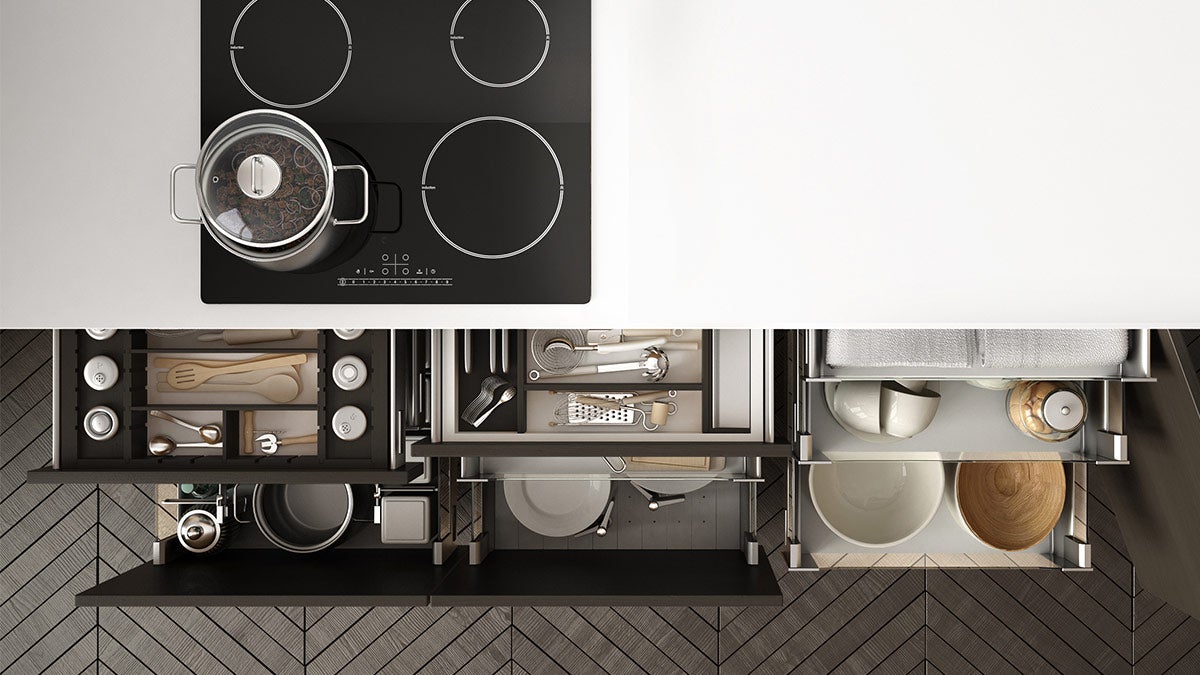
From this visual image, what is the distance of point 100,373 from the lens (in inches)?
50.4

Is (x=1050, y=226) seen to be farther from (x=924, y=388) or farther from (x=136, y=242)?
(x=136, y=242)

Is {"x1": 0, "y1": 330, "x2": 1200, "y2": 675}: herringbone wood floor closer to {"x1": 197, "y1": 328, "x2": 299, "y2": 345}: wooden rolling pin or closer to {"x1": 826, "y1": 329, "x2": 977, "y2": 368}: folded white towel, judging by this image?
{"x1": 826, "y1": 329, "x2": 977, "y2": 368}: folded white towel

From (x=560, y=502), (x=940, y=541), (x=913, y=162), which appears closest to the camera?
(x=913, y=162)

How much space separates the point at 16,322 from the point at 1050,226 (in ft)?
3.40

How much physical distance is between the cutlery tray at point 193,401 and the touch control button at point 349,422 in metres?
0.01

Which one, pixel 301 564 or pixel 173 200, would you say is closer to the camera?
pixel 173 200

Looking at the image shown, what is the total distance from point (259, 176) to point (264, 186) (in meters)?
0.01

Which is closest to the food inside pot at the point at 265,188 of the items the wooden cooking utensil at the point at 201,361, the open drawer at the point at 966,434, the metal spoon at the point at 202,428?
the wooden cooking utensil at the point at 201,361

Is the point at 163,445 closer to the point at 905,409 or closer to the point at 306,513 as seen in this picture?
the point at 306,513

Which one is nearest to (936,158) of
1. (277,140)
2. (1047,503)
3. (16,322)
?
(277,140)

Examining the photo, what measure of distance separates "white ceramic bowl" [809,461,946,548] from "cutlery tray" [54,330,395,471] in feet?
3.18

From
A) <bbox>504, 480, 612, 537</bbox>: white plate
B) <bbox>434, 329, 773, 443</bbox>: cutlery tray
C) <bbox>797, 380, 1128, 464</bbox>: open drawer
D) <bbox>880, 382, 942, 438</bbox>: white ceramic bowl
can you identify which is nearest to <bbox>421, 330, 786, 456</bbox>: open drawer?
<bbox>434, 329, 773, 443</bbox>: cutlery tray

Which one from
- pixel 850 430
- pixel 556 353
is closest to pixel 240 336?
pixel 556 353

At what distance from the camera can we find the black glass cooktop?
71 centimetres
